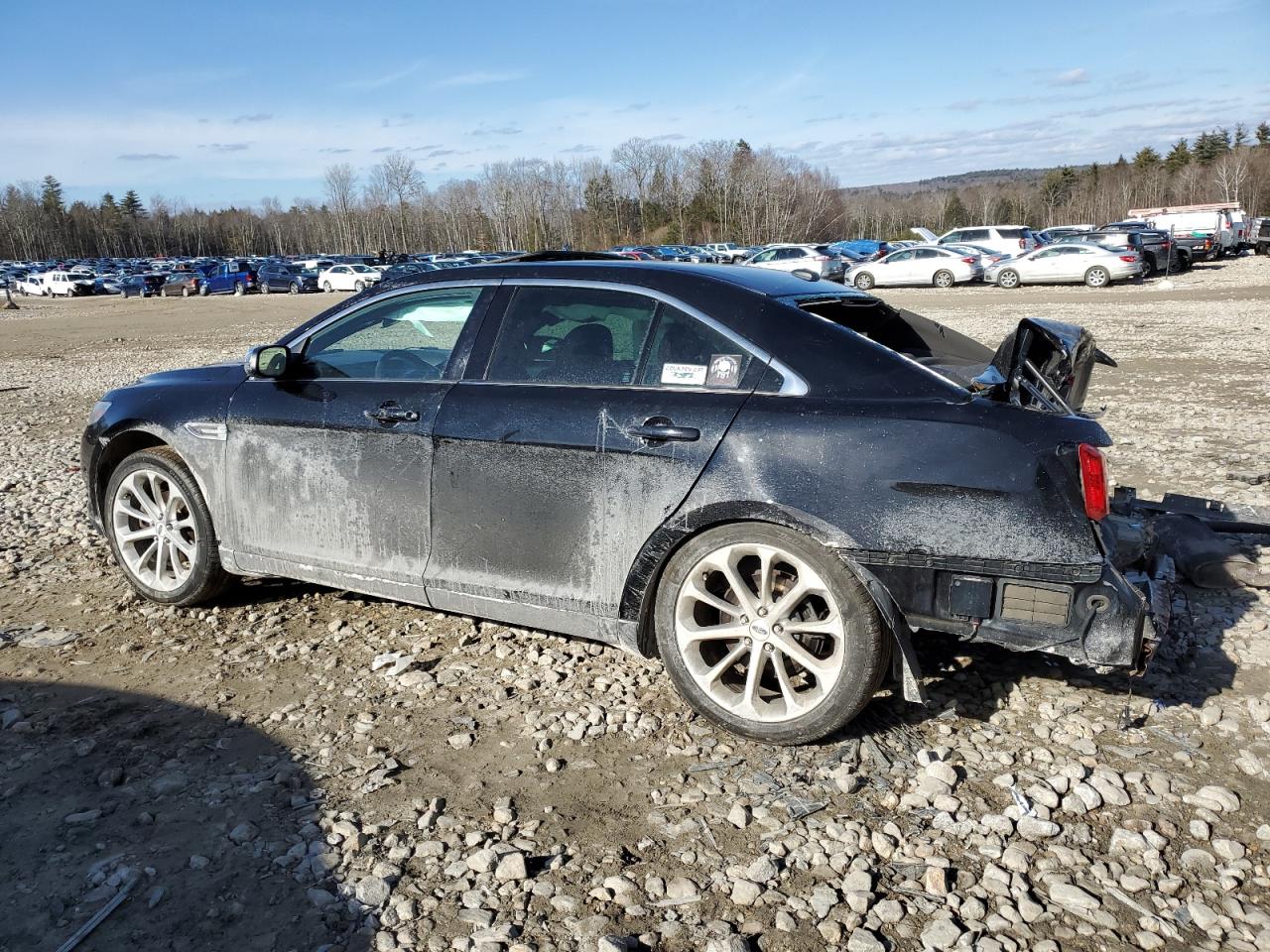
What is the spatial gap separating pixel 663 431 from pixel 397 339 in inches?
61.3

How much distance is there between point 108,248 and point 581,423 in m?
170

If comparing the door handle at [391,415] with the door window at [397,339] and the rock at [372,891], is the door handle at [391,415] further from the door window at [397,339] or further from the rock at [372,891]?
the rock at [372,891]

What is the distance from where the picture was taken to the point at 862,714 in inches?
150

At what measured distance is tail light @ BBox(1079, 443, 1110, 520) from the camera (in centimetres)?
324

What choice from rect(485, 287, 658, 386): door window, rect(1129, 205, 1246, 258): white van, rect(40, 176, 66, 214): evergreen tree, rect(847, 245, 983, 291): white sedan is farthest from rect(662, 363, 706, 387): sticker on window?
rect(40, 176, 66, 214): evergreen tree

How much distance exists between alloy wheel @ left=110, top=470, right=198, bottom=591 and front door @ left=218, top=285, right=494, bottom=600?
400 mm

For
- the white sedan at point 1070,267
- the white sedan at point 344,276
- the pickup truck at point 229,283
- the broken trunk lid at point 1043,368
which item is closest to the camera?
the broken trunk lid at point 1043,368

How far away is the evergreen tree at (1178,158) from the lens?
105 meters

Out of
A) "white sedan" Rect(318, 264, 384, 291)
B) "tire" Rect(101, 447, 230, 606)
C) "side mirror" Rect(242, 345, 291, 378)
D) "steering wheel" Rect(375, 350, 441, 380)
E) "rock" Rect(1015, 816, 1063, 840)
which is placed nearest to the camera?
"rock" Rect(1015, 816, 1063, 840)

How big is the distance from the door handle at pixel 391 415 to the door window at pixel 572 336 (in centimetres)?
37

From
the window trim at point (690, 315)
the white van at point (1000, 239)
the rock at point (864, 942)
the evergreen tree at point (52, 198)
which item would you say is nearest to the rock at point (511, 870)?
the rock at point (864, 942)

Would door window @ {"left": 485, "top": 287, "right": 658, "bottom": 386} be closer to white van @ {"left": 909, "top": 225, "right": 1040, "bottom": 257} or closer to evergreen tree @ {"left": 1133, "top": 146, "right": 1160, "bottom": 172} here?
white van @ {"left": 909, "top": 225, "right": 1040, "bottom": 257}

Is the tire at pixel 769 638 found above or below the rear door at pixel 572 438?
below

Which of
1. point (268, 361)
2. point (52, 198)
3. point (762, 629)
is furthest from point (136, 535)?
point (52, 198)
